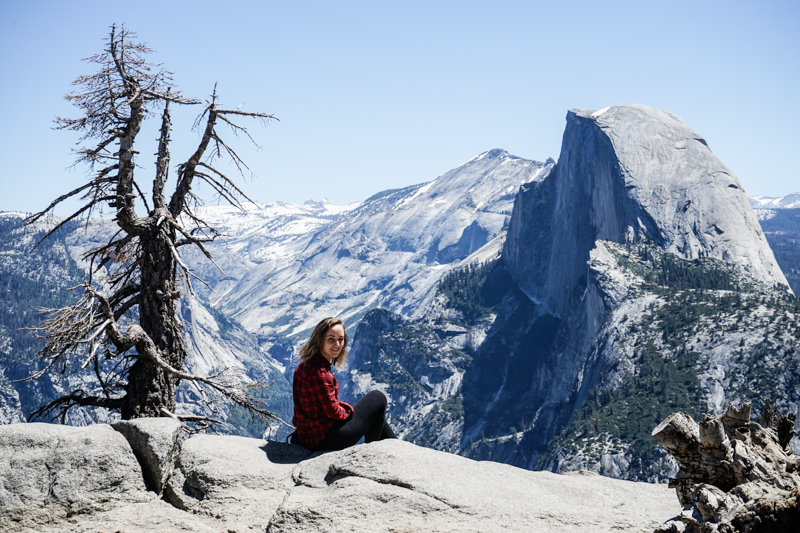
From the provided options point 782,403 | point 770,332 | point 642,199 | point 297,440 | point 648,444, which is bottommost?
point 648,444

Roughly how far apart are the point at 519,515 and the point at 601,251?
181715 mm

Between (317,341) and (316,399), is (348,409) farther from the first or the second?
(317,341)

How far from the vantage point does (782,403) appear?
97.8 m

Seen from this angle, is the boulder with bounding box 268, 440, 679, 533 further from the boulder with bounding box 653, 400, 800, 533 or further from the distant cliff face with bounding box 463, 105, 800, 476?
the distant cliff face with bounding box 463, 105, 800, 476

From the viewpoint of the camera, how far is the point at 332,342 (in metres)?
9.75

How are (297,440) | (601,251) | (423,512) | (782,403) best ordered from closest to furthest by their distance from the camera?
(423,512), (297,440), (782,403), (601,251)

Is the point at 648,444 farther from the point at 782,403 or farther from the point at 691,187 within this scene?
the point at 691,187

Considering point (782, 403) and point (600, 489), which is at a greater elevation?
point (600, 489)

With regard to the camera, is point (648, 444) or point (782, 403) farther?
point (648, 444)

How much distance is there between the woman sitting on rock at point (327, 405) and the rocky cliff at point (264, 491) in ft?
1.64

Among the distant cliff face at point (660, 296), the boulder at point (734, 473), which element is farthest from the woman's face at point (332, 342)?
the distant cliff face at point (660, 296)

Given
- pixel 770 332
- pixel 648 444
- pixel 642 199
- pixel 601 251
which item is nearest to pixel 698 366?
pixel 770 332

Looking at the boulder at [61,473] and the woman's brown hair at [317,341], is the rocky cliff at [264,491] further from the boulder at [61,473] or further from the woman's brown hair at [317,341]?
the woman's brown hair at [317,341]

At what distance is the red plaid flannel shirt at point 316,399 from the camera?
31.8ft
